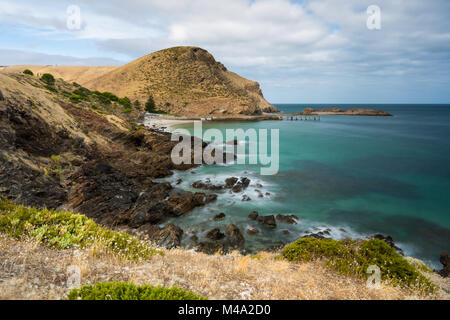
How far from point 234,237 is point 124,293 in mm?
8625

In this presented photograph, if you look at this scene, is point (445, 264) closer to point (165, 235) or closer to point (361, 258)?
point (361, 258)

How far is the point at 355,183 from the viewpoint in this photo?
2098 cm

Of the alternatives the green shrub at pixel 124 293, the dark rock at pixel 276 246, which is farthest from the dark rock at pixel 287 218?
the green shrub at pixel 124 293

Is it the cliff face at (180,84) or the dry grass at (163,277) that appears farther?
the cliff face at (180,84)

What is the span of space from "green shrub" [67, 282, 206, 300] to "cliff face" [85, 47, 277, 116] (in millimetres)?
78821

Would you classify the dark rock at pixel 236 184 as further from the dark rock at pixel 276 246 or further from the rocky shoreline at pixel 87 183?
the dark rock at pixel 276 246

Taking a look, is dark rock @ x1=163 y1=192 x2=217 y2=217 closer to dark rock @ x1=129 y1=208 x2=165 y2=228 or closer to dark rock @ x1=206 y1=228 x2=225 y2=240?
dark rock @ x1=129 y1=208 x2=165 y2=228

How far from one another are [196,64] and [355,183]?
9302cm

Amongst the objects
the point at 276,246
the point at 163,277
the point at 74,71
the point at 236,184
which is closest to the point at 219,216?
the point at 276,246

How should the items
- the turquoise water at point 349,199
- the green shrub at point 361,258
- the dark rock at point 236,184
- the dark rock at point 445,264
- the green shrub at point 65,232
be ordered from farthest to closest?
1. the dark rock at point 236,184
2. the turquoise water at point 349,199
3. the dark rock at point 445,264
4. the green shrub at point 361,258
5. the green shrub at point 65,232

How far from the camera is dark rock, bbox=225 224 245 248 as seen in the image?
11.0 metres

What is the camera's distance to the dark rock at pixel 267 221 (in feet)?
42.7

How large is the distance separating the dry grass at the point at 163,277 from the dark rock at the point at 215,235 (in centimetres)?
591
